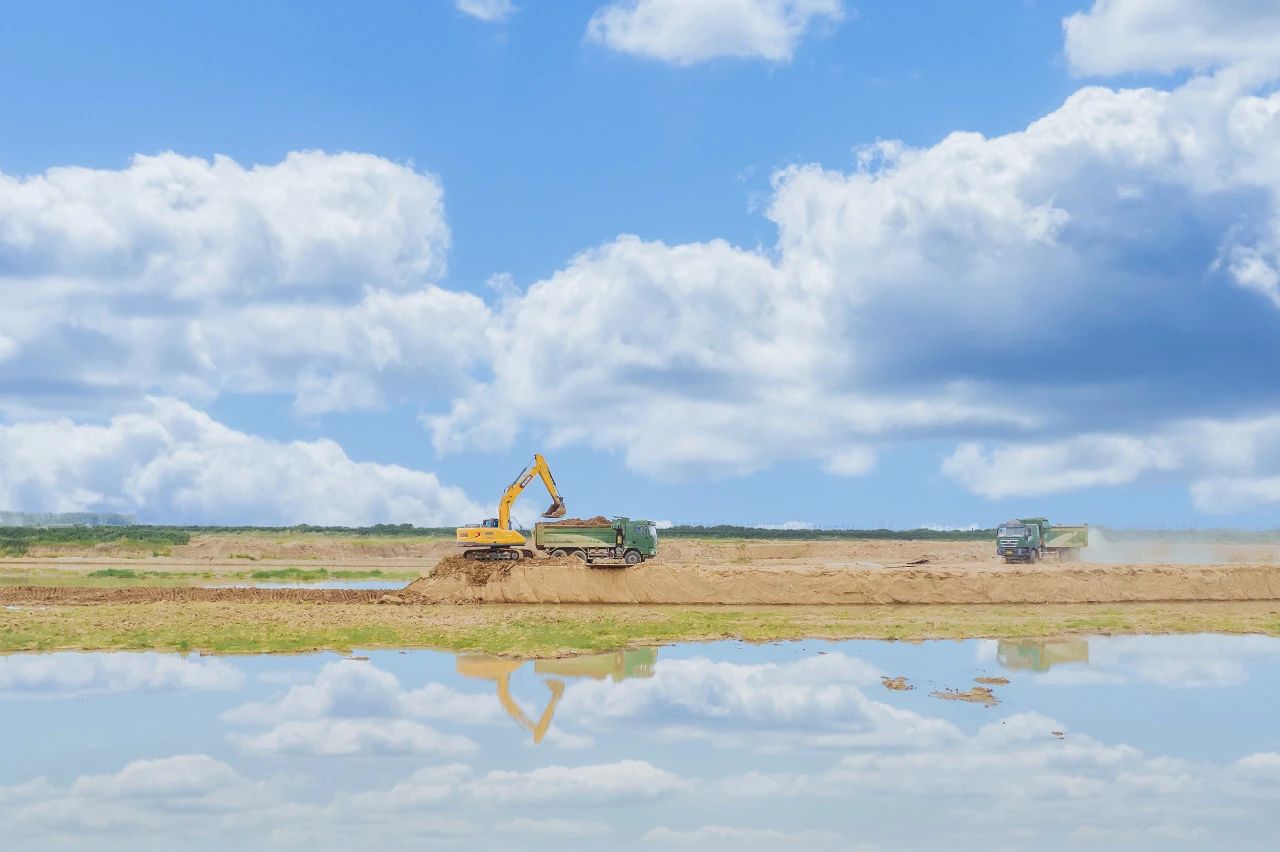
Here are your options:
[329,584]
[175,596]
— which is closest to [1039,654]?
[175,596]

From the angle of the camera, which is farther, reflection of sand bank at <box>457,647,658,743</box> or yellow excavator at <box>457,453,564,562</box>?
yellow excavator at <box>457,453,564,562</box>

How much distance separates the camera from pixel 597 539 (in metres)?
52.8

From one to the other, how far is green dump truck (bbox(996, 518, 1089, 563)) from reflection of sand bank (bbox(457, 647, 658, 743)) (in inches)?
1751

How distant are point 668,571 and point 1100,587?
19061 millimetres

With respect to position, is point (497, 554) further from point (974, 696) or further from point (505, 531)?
point (974, 696)

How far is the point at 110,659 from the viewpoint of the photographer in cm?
2797

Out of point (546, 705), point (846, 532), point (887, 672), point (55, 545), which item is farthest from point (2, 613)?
point (846, 532)

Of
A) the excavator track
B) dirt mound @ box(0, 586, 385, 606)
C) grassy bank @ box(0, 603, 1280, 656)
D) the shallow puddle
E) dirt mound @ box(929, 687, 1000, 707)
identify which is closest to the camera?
dirt mound @ box(929, 687, 1000, 707)

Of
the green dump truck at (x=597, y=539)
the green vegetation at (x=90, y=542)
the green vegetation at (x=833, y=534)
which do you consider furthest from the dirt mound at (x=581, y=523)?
the green vegetation at (x=833, y=534)

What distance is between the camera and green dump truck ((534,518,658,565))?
5272 centimetres

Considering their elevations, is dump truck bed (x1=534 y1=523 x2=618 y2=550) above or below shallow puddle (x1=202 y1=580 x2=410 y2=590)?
above

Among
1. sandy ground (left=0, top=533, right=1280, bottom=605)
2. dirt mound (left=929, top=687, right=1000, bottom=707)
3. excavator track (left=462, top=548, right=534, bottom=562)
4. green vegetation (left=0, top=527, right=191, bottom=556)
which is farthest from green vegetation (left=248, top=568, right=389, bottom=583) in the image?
dirt mound (left=929, top=687, right=1000, bottom=707)

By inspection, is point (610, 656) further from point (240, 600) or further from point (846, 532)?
point (846, 532)

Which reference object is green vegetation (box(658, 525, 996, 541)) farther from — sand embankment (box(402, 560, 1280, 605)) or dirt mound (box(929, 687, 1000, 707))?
dirt mound (box(929, 687, 1000, 707))
